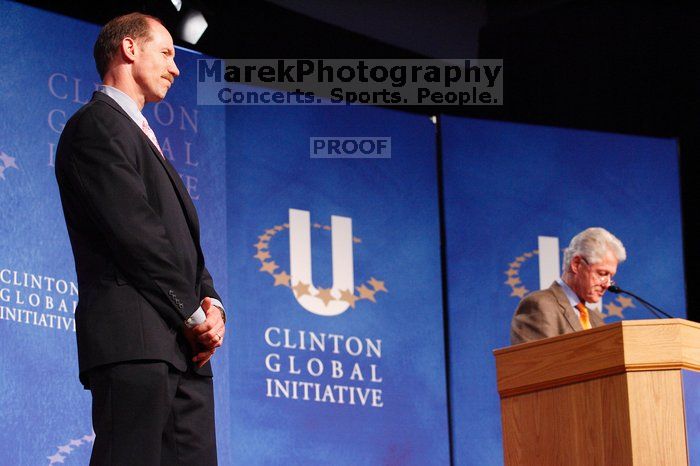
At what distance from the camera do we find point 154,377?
227 centimetres

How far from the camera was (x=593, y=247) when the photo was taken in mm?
4508

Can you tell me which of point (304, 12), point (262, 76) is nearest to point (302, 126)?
point (262, 76)

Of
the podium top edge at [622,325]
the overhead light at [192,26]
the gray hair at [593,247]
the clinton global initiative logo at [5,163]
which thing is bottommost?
the podium top edge at [622,325]

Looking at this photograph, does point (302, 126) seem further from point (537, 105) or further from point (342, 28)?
point (537, 105)

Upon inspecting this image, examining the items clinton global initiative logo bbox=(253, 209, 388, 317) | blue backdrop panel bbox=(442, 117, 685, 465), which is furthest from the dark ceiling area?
clinton global initiative logo bbox=(253, 209, 388, 317)

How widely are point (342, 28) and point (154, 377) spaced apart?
3.81m

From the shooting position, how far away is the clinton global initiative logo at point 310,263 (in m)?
5.05

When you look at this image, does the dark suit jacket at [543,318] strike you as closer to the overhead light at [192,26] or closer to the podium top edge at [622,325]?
the podium top edge at [622,325]

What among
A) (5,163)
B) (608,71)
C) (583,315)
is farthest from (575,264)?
(5,163)

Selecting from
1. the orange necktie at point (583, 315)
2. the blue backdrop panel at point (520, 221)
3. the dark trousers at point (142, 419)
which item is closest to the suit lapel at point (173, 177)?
the dark trousers at point (142, 419)

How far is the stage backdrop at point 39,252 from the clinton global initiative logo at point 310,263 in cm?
56

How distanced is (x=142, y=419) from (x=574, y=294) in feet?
8.54

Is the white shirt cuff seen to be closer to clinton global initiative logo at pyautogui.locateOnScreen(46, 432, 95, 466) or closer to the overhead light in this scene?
clinton global initiative logo at pyautogui.locateOnScreen(46, 432, 95, 466)

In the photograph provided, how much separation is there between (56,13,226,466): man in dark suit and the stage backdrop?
5.75ft
